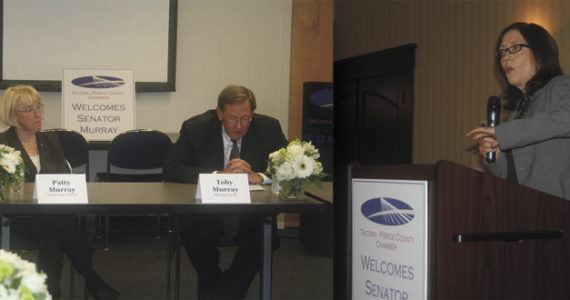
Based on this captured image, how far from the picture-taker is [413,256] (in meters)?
1.19

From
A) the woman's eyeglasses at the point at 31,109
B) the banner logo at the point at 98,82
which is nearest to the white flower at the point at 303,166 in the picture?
the woman's eyeglasses at the point at 31,109

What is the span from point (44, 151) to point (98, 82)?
1.09m

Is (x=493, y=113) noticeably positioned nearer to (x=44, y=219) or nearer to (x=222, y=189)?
(x=222, y=189)

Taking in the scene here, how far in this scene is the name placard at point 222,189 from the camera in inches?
65.5

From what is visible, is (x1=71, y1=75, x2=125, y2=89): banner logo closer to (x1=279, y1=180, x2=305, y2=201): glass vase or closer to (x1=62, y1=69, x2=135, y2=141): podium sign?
(x1=62, y1=69, x2=135, y2=141): podium sign

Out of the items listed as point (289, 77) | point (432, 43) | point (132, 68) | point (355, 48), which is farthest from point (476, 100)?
point (132, 68)

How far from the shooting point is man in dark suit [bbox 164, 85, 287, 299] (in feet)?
7.16

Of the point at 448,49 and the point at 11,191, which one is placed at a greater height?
the point at 448,49

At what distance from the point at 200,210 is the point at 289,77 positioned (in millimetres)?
2209

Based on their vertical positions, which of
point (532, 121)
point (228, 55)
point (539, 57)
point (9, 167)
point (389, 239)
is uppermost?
point (228, 55)

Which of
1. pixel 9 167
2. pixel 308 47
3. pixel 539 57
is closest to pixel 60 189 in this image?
pixel 9 167

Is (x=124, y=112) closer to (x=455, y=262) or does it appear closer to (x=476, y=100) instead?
(x=476, y=100)

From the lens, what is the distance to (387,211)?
4.17ft

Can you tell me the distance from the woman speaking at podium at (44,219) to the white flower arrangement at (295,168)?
1048 millimetres
